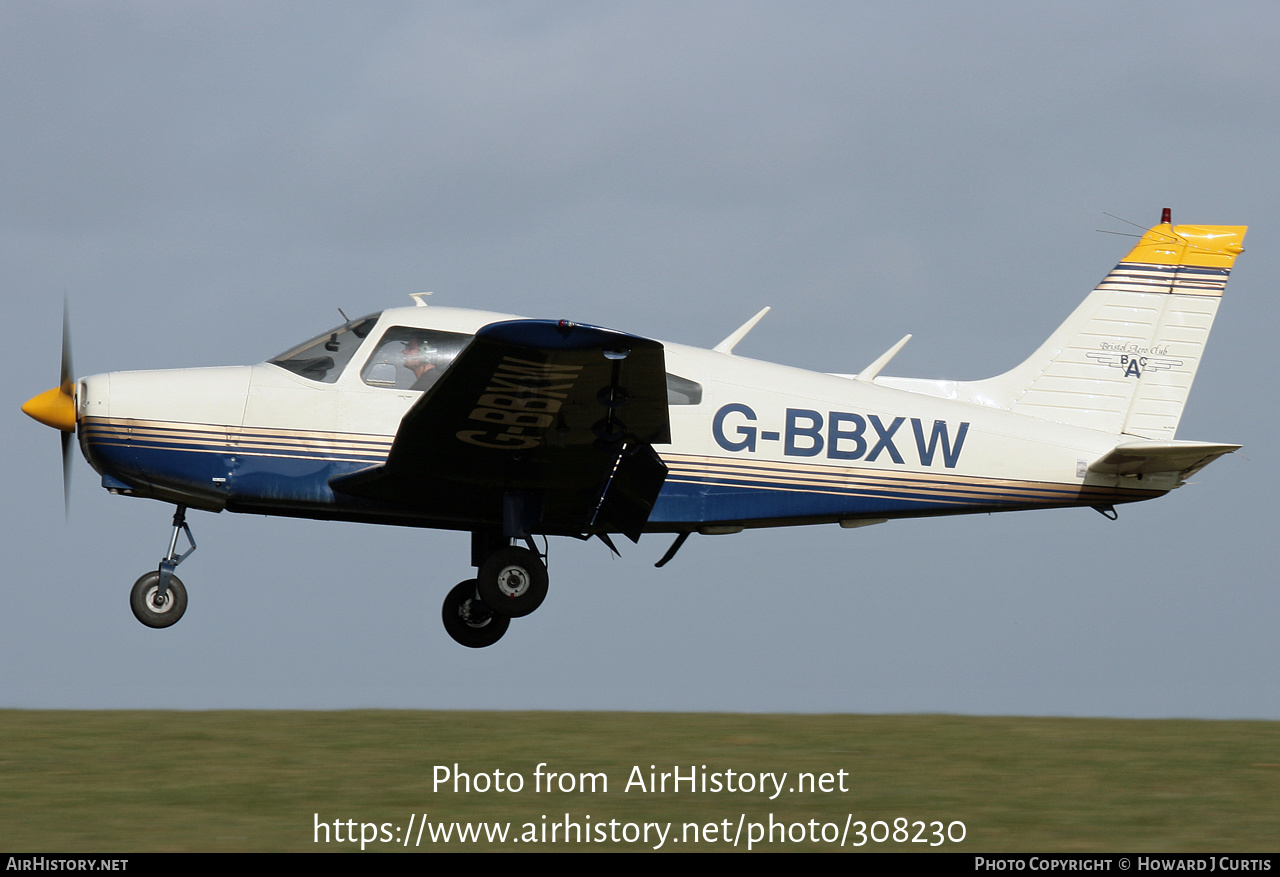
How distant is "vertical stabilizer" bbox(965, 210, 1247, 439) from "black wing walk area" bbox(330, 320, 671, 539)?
3.31m

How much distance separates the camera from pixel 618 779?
752cm

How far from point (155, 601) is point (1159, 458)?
7.27 metres

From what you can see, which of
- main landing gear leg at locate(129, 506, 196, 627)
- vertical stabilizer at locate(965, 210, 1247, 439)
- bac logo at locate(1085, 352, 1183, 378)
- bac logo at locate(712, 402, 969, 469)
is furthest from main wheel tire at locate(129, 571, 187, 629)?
bac logo at locate(1085, 352, 1183, 378)

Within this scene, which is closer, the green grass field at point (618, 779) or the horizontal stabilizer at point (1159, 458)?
the green grass field at point (618, 779)

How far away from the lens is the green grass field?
21.0 ft

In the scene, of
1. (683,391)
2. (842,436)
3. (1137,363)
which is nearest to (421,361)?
(683,391)

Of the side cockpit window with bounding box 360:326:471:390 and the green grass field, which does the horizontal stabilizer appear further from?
the side cockpit window with bounding box 360:326:471:390

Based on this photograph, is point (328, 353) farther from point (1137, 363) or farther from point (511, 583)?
point (1137, 363)

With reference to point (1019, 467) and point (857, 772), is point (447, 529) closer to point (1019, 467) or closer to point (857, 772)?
point (857, 772)

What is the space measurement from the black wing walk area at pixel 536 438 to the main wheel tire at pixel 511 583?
195 millimetres

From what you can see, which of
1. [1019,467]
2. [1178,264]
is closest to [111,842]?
[1019,467]

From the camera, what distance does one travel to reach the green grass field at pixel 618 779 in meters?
6.41

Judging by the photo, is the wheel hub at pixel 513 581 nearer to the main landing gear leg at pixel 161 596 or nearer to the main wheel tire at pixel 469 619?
the main wheel tire at pixel 469 619

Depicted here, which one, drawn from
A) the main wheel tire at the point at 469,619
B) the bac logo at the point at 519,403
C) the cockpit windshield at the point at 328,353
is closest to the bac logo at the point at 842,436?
the bac logo at the point at 519,403
